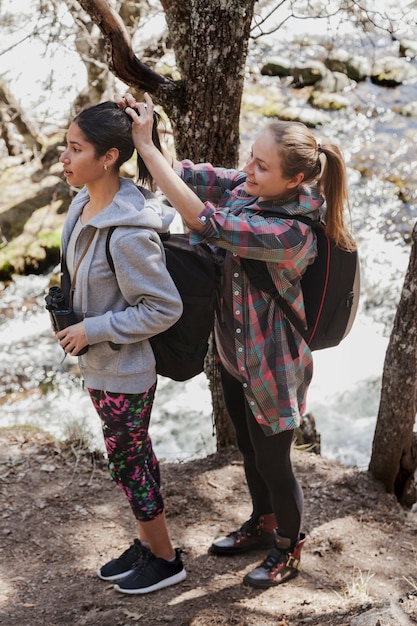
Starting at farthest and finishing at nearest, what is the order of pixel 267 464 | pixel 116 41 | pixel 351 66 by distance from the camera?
1. pixel 351 66
2. pixel 116 41
3. pixel 267 464

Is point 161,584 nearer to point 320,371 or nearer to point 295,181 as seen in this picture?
point 295,181

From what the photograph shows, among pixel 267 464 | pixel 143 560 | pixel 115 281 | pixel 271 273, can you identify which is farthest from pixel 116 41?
pixel 143 560

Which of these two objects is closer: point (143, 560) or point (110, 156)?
point (110, 156)

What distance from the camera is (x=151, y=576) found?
2879mm

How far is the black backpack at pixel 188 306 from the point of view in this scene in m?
2.44

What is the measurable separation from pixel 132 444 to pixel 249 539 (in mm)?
876

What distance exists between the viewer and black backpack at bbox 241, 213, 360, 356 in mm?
2441

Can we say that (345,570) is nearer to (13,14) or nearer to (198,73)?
(198,73)

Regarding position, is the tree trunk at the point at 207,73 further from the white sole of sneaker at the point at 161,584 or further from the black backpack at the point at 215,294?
the white sole of sneaker at the point at 161,584

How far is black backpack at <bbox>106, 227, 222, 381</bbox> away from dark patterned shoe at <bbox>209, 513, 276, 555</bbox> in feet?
2.94

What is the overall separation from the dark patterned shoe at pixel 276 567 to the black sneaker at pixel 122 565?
450 mm

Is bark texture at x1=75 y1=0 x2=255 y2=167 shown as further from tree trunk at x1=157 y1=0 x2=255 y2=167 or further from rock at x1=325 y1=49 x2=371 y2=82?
rock at x1=325 y1=49 x2=371 y2=82

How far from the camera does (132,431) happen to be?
2541 millimetres

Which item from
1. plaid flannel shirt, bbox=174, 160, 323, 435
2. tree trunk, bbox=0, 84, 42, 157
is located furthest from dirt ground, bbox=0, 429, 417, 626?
tree trunk, bbox=0, 84, 42, 157
